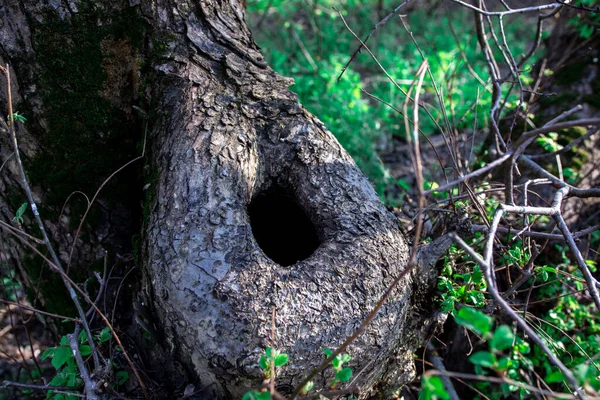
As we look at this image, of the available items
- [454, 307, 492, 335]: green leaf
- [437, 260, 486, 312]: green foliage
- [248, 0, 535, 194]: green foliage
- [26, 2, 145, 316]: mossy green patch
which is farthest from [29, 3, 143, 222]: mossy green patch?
[454, 307, 492, 335]: green leaf

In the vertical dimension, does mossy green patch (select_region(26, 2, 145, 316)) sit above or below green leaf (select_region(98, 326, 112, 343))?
above

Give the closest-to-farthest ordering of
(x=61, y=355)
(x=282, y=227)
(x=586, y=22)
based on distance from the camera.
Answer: (x=61, y=355) → (x=282, y=227) → (x=586, y=22)

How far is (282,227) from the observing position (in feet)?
7.87

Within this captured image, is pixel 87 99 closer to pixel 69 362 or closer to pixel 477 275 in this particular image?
pixel 69 362

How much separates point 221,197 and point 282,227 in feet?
1.82

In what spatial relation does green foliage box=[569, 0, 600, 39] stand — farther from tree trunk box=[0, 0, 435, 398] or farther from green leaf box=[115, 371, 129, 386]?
green leaf box=[115, 371, 129, 386]

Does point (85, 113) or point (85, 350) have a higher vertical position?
point (85, 113)

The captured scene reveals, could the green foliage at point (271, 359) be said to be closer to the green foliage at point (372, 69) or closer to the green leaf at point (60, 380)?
the green leaf at point (60, 380)

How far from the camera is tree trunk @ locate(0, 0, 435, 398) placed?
5.65 ft

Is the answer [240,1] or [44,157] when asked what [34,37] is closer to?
[44,157]

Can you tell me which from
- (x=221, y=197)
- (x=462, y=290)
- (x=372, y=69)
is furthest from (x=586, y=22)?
(x=221, y=197)

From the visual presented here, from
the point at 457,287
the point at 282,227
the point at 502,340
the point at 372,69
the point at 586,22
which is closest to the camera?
the point at 502,340

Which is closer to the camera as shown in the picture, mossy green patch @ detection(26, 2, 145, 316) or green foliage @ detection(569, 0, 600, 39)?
mossy green patch @ detection(26, 2, 145, 316)

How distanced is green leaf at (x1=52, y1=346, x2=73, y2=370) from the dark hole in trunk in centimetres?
99
